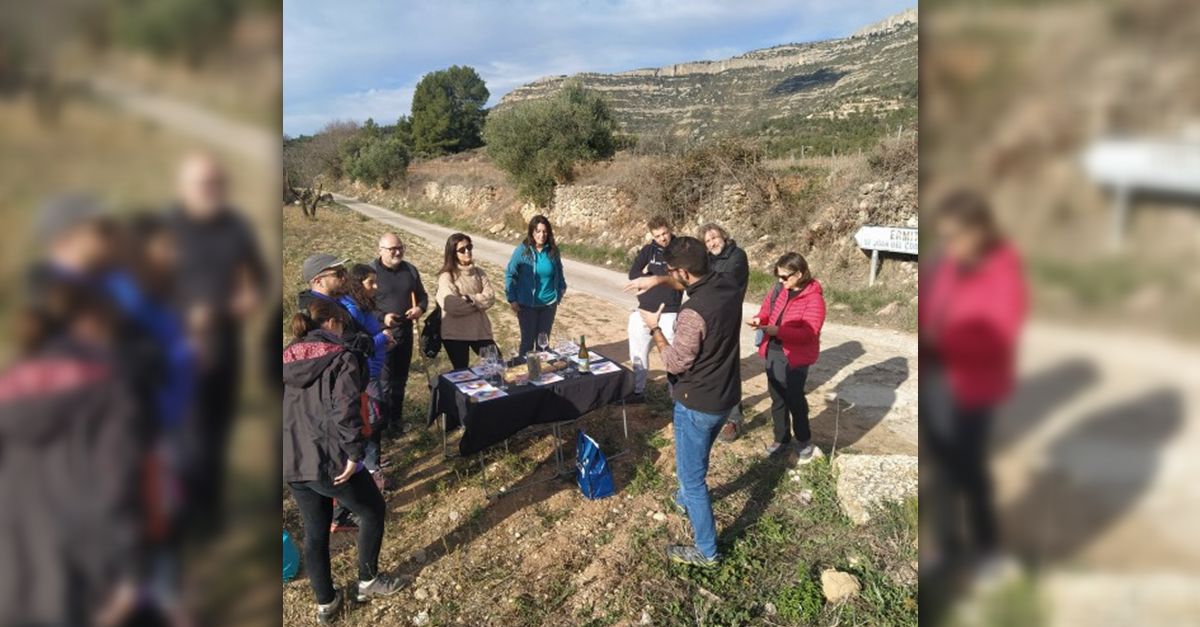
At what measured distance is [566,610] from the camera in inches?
154

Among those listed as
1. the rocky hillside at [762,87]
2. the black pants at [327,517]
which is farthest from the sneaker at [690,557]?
the rocky hillside at [762,87]

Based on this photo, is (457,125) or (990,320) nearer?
(990,320)

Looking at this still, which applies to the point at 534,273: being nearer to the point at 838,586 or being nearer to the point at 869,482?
the point at 869,482

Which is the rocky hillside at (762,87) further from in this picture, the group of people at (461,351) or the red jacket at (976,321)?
the red jacket at (976,321)

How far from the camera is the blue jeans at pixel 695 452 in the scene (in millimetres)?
3793

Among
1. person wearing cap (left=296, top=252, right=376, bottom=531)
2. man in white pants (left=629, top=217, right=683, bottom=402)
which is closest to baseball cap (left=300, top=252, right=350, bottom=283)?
person wearing cap (left=296, top=252, right=376, bottom=531)

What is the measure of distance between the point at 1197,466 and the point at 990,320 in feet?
0.50

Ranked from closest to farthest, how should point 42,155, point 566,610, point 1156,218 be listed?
point 1156,218 < point 42,155 < point 566,610

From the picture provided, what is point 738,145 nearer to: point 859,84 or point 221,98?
point 221,98

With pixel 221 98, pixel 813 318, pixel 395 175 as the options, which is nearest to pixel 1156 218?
pixel 221 98

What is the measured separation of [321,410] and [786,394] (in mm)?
3847

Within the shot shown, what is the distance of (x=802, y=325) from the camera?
16.6ft

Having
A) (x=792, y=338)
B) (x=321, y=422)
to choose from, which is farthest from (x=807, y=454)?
(x=321, y=422)

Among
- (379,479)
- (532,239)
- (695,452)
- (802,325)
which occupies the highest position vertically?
(532,239)
